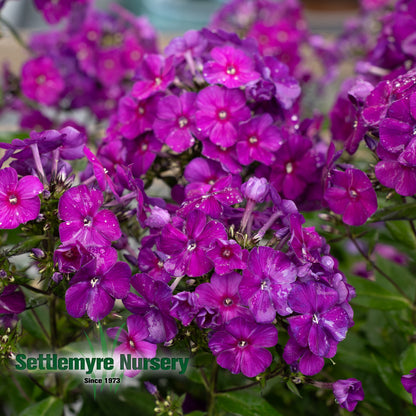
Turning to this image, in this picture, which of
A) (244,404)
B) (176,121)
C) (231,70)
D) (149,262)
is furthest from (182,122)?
(244,404)

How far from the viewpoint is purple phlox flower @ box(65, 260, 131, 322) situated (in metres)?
0.64

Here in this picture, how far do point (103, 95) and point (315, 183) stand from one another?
90cm

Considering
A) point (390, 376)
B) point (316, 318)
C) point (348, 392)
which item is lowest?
point (390, 376)

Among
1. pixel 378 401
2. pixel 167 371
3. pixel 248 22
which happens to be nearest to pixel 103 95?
pixel 248 22

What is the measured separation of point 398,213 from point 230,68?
0.38 m

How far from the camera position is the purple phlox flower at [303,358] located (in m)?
0.62

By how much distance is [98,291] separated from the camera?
65 centimetres

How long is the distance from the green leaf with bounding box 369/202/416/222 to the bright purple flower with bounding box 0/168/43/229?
55 centimetres

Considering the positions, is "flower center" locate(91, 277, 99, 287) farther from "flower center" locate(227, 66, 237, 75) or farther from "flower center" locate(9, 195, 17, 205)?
"flower center" locate(227, 66, 237, 75)

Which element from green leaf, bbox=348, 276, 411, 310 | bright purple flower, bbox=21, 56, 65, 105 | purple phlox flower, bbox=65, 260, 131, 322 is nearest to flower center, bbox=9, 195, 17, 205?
purple phlox flower, bbox=65, 260, 131, 322

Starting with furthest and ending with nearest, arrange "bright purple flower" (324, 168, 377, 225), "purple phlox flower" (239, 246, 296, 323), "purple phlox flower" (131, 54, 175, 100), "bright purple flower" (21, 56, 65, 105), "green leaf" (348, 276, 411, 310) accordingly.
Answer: "bright purple flower" (21, 56, 65, 105), "green leaf" (348, 276, 411, 310), "purple phlox flower" (131, 54, 175, 100), "bright purple flower" (324, 168, 377, 225), "purple phlox flower" (239, 246, 296, 323)

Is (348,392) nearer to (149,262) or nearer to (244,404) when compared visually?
(244,404)

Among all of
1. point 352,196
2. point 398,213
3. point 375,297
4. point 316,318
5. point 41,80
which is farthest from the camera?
point 41,80

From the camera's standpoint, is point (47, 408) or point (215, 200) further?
point (47, 408)
